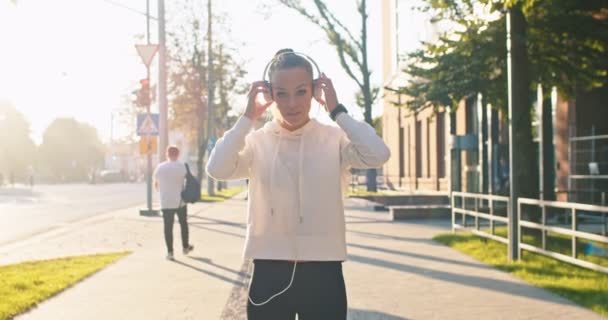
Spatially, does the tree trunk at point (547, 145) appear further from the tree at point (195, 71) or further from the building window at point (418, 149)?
the building window at point (418, 149)

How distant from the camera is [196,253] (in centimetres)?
1252

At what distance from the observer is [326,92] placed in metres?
2.99

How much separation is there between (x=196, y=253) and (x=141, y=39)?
2702 cm

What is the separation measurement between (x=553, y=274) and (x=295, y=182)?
23.1 ft

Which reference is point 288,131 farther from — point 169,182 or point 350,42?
point 350,42

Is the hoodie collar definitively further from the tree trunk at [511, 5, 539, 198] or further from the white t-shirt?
the white t-shirt

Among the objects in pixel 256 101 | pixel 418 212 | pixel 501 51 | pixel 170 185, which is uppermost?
pixel 501 51

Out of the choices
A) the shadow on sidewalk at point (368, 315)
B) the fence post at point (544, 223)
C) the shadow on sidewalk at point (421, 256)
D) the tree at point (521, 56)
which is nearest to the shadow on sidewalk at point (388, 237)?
the shadow on sidewalk at point (421, 256)

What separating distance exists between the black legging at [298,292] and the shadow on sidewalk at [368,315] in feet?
12.8

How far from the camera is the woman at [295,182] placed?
2.84 meters

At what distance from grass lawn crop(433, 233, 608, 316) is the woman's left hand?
4.74 metres


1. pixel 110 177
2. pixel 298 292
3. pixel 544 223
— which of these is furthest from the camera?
pixel 110 177

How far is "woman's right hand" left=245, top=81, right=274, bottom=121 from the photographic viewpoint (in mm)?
2969

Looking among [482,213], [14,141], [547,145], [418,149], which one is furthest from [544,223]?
[14,141]
